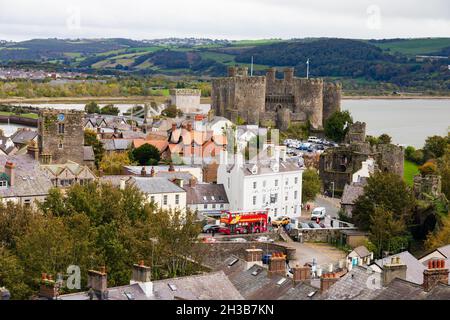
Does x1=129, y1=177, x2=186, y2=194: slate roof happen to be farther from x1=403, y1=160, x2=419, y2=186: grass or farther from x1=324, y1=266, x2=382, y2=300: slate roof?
x1=403, y1=160, x2=419, y2=186: grass

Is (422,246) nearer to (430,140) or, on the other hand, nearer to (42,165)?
(42,165)

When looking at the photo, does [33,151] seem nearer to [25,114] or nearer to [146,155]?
[146,155]

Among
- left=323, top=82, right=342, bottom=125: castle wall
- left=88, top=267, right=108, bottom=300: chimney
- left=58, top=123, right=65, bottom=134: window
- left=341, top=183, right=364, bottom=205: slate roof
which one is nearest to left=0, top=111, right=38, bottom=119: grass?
left=323, top=82, right=342, bottom=125: castle wall

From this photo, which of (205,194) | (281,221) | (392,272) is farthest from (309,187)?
(392,272)

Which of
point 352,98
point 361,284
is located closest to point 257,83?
point 361,284

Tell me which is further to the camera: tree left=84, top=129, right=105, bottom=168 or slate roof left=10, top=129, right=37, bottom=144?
slate roof left=10, top=129, right=37, bottom=144

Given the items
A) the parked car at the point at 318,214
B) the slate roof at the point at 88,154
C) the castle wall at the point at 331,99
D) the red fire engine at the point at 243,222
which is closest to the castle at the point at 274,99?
the castle wall at the point at 331,99
